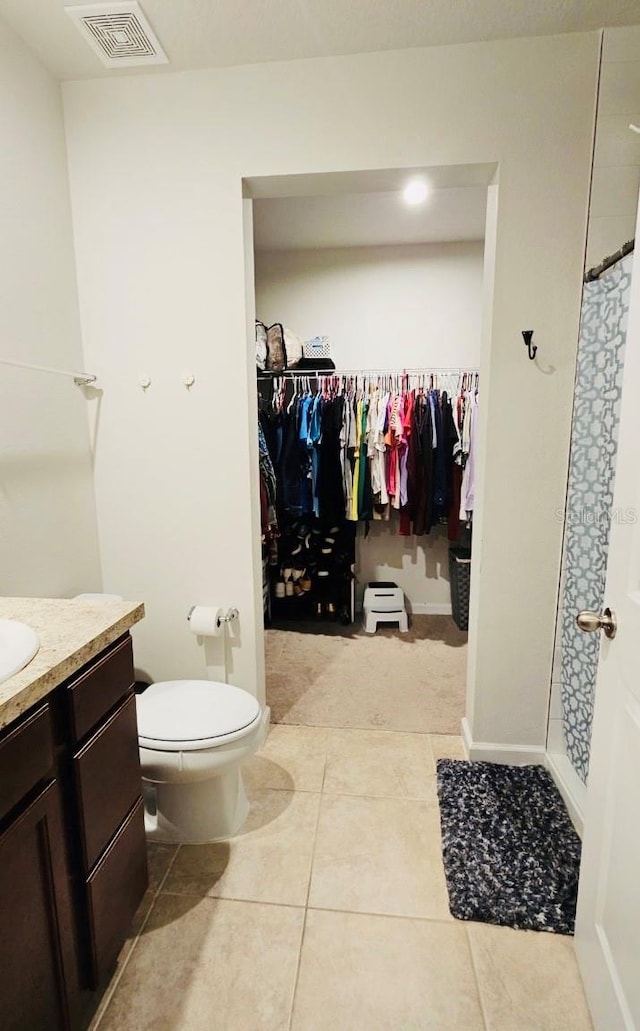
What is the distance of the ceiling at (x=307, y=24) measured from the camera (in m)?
1.42

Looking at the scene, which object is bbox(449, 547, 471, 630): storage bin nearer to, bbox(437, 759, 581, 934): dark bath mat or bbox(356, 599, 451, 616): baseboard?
bbox(356, 599, 451, 616): baseboard

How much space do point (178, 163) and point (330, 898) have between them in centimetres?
249

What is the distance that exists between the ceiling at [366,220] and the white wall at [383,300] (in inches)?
3.6

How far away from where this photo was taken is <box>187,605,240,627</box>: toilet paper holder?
1936 mm

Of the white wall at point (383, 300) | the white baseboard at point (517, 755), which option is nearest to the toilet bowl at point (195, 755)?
the white baseboard at point (517, 755)

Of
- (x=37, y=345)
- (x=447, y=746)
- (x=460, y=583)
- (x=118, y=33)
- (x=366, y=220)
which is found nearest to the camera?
(x=118, y=33)

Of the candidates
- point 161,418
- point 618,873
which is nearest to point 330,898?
point 618,873

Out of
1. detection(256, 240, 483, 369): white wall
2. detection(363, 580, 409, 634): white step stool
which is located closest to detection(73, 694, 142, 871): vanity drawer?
detection(363, 580, 409, 634): white step stool

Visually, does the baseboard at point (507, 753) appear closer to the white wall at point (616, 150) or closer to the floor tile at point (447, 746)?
the floor tile at point (447, 746)

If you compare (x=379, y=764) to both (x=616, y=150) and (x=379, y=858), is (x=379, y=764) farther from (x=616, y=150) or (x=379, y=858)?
(x=616, y=150)

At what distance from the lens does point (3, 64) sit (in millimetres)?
1477

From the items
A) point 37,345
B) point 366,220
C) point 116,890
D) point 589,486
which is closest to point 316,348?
point 366,220

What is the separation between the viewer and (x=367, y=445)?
9.59ft

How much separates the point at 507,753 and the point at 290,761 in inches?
35.2
